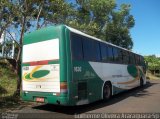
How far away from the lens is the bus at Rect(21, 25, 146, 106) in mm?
9703

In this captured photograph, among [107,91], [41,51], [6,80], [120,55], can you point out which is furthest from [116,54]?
[6,80]

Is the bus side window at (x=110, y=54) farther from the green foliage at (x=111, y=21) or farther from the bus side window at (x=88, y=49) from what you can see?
the green foliage at (x=111, y=21)

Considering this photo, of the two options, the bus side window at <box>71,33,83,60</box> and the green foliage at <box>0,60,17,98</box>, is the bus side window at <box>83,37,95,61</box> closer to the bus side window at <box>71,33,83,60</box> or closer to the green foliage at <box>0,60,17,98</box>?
the bus side window at <box>71,33,83,60</box>

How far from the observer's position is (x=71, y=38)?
32.9 feet

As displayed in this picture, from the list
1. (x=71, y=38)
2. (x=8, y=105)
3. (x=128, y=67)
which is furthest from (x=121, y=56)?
(x=8, y=105)

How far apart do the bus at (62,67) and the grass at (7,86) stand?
4.18 feet

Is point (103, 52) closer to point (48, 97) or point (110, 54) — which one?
point (110, 54)

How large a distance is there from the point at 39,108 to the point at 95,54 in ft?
11.5

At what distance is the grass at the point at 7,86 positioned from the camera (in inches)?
470

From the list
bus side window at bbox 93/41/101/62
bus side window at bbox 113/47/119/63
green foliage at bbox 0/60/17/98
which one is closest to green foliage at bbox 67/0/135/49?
green foliage at bbox 0/60/17/98

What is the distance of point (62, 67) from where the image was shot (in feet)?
31.6

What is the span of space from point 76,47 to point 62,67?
114 cm

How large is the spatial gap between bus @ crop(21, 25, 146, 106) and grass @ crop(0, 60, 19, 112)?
1.27 meters

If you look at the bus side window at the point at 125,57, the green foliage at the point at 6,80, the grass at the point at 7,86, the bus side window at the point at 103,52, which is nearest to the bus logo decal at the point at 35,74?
the grass at the point at 7,86
